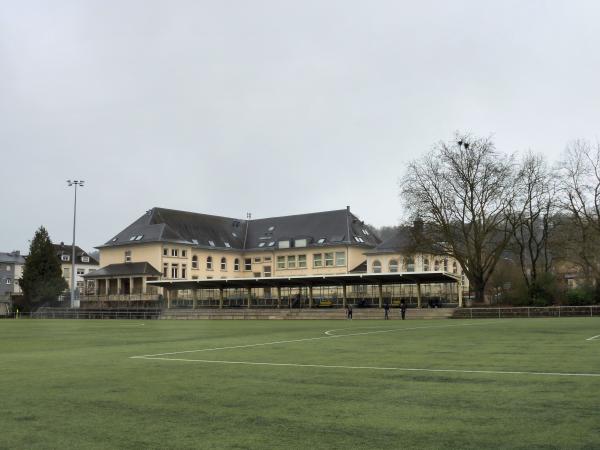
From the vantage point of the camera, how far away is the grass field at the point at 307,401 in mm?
6887

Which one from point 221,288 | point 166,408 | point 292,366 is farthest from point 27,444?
point 221,288

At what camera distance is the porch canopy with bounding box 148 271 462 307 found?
192ft

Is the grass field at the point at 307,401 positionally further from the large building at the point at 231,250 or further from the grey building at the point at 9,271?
the grey building at the point at 9,271

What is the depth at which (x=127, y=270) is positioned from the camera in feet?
316

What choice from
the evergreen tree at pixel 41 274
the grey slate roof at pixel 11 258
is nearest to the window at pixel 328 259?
the evergreen tree at pixel 41 274

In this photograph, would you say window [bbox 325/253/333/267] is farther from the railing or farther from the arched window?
the railing


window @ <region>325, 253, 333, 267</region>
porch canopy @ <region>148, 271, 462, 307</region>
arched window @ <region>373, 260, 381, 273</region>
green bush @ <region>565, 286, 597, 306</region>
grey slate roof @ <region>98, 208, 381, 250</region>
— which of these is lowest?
green bush @ <region>565, 286, 597, 306</region>

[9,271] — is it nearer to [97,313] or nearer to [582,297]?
[97,313]

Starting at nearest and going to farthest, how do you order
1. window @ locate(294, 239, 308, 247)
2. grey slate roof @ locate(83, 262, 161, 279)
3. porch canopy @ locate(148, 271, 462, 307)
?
porch canopy @ locate(148, 271, 462, 307), grey slate roof @ locate(83, 262, 161, 279), window @ locate(294, 239, 308, 247)

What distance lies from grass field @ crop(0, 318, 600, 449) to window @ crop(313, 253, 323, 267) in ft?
270

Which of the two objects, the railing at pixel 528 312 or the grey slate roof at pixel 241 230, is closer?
the railing at pixel 528 312

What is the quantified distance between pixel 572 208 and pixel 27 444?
59.6 m

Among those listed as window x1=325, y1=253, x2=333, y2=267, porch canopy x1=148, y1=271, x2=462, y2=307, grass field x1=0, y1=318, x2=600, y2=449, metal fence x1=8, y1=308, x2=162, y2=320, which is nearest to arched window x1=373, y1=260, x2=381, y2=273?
window x1=325, y1=253, x2=333, y2=267

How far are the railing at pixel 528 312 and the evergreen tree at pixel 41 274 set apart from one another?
58309 millimetres
